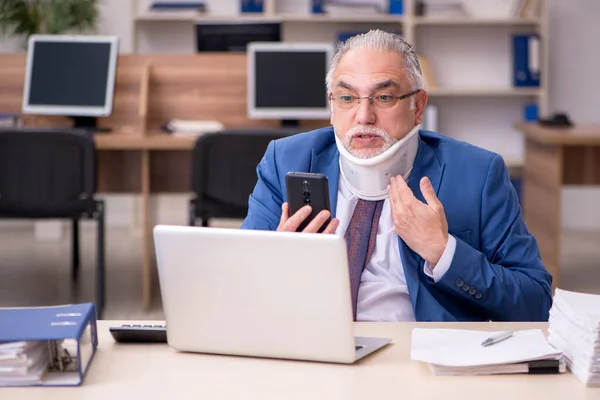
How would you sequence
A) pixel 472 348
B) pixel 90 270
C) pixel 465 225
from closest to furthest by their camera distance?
pixel 472 348 → pixel 465 225 → pixel 90 270

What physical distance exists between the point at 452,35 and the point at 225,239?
17.3 feet

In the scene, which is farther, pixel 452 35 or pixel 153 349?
pixel 452 35

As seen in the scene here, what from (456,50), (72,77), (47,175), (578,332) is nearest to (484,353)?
(578,332)

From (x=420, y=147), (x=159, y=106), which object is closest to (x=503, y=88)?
(x=159, y=106)

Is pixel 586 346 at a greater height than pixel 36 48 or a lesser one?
lesser

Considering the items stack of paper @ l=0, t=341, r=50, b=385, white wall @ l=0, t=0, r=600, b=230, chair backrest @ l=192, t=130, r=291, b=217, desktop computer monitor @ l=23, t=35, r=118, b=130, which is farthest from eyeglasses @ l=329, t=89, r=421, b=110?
white wall @ l=0, t=0, r=600, b=230

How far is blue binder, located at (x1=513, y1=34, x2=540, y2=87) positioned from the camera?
19.9 ft

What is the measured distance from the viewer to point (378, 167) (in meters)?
1.88

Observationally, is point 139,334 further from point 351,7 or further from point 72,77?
point 351,7

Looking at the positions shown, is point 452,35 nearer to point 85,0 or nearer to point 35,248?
point 85,0

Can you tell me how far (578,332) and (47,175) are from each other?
2.91m

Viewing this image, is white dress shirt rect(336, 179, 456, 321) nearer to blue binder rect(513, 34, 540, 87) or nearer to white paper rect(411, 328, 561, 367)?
white paper rect(411, 328, 561, 367)

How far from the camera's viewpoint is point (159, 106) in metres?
4.64

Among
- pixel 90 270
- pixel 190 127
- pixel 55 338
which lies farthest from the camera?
pixel 90 270
